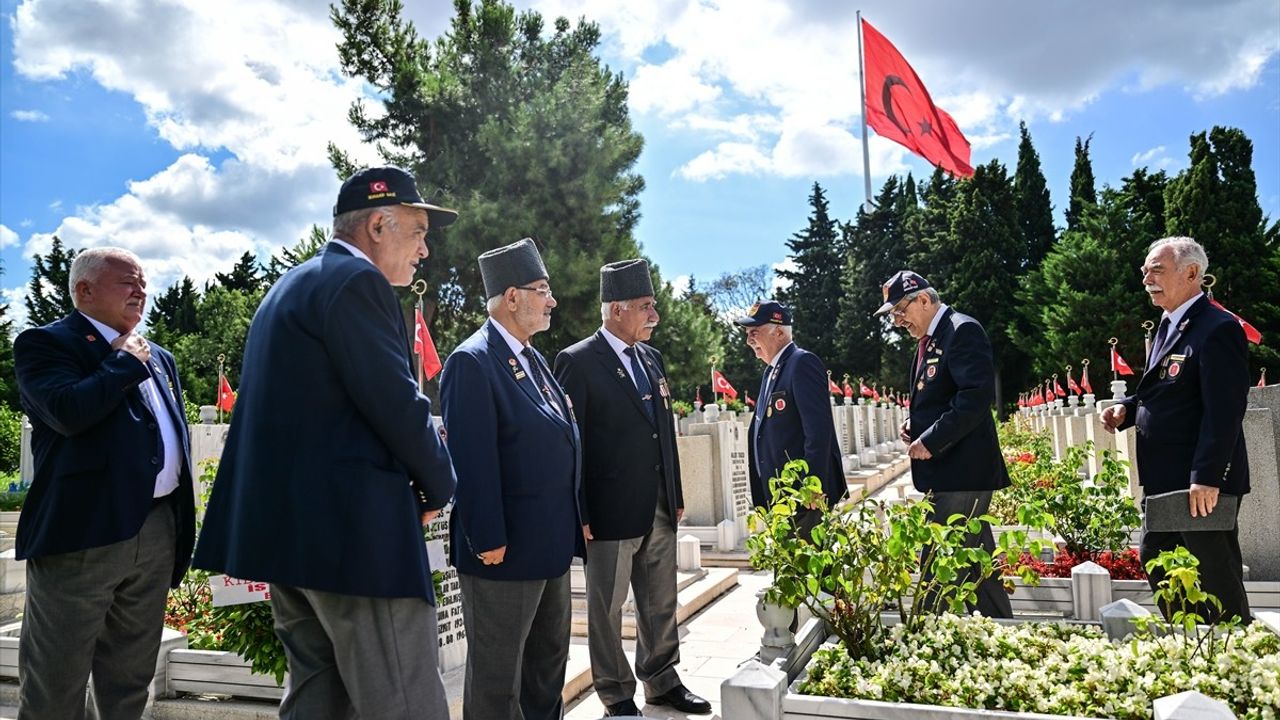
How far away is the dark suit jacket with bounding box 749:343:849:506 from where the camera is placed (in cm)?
487

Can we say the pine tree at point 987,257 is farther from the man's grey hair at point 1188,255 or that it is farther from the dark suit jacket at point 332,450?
the dark suit jacket at point 332,450

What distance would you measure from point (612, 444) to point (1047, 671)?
6.83ft

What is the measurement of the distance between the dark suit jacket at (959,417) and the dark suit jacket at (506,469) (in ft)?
6.84

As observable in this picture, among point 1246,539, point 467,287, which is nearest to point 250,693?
point 1246,539

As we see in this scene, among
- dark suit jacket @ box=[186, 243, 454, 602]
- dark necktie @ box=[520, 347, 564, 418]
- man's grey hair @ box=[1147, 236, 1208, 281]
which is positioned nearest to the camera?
dark suit jacket @ box=[186, 243, 454, 602]

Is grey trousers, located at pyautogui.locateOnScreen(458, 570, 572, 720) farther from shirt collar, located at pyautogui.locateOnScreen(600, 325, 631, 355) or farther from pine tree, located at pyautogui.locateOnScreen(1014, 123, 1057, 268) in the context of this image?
pine tree, located at pyautogui.locateOnScreen(1014, 123, 1057, 268)

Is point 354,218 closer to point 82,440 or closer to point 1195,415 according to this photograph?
point 82,440

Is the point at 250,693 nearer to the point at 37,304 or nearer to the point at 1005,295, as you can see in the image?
the point at 1005,295

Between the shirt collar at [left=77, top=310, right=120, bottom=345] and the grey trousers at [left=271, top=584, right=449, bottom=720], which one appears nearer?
the grey trousers at [left=271, top=584, right=449, bottom=720]

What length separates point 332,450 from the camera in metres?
2.14

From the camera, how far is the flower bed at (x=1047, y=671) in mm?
2789

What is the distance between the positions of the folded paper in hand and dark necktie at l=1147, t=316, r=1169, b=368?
2.25 feet

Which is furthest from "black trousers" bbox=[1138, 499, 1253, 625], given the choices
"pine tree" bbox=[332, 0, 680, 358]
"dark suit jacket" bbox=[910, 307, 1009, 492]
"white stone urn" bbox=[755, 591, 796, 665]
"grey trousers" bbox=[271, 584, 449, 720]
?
"pine tree" bbox=[332, 0, 680, 358]

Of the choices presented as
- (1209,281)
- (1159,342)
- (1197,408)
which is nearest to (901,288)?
(1159,342)
